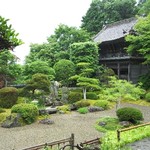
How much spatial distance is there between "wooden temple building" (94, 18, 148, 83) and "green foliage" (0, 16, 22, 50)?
25308 millimetres

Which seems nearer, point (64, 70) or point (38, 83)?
point (38, 83)

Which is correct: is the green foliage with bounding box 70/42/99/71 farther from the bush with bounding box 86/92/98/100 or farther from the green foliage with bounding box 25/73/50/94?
the green foliage with bounding box 25/73/50/94

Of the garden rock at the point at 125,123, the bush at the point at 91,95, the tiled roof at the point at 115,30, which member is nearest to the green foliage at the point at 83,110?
the bush at the point at 91,95

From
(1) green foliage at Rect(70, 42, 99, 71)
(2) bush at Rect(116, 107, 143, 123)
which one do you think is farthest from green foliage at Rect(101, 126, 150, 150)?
(1) green foliage at Rect(70, 42, 99, 71)

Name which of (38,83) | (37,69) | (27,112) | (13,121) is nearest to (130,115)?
(27,112)

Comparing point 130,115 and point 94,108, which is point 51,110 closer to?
point 94,108

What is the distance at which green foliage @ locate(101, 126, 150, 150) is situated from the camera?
32.2ft

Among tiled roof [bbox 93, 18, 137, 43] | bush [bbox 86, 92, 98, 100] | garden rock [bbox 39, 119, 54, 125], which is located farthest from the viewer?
tiled roof [bbox 93, 18, 137, 43]

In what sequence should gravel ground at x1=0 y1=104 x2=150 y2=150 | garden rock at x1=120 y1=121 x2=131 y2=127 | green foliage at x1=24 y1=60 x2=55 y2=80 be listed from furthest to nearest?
green foliage at x1=24 y1=60 x2=55 y2=80 < garden rock at x1=120 y1=121 x2=131 y2=127 < gravel ground at x1=0 y1=104 x2=150 y2=150

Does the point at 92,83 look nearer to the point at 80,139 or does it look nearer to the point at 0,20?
the point at 80,139

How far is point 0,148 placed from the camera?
11.8 meters

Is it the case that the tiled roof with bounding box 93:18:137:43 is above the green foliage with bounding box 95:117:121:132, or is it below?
above

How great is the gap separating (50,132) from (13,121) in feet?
9.56

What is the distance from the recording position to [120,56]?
30.6m
